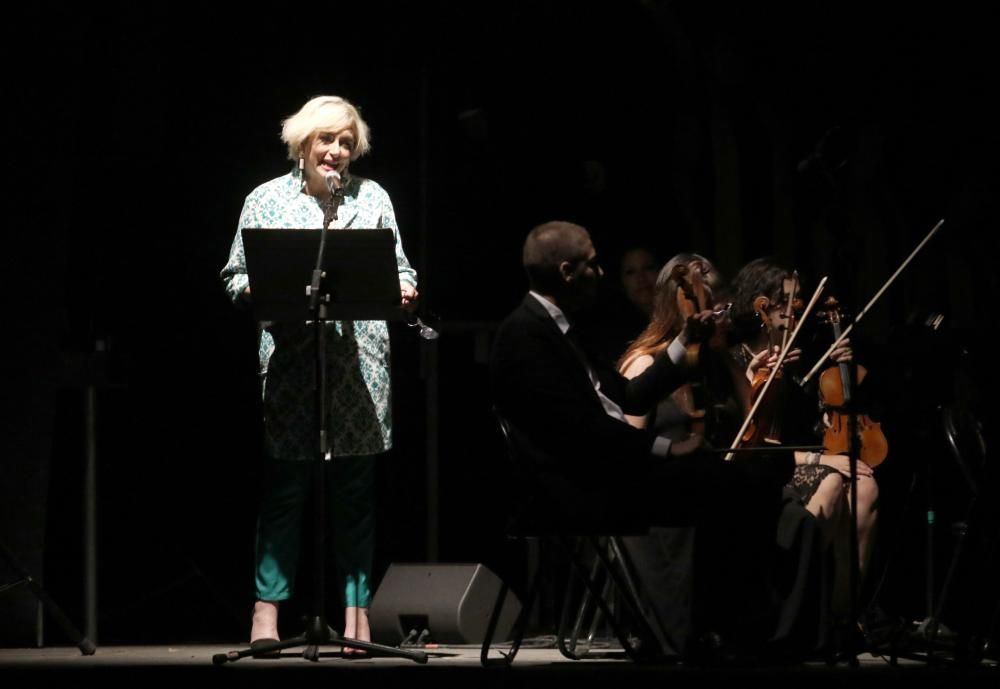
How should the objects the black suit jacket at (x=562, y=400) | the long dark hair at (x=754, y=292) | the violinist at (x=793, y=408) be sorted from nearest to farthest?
the black suit jacket at (x=562, y=400) → the violinist at (x=793, y=408) → the long dark hair at (x=754, y=292)

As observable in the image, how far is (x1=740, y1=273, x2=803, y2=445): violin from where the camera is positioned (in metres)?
4.49

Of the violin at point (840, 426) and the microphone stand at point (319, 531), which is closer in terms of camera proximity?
the microphone stand at point (319, 531)

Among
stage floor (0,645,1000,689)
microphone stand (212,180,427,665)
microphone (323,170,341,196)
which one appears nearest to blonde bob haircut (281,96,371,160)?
microphone (323,170,341,196)

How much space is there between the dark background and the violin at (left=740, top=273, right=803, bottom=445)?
549mm

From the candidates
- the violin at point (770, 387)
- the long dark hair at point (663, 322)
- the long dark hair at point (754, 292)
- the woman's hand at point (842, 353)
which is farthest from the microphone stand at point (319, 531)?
the woman's hand at point (842, 353)

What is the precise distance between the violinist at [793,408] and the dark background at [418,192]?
0.42m

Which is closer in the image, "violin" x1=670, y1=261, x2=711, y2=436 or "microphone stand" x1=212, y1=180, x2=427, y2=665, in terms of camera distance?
"violin" x1=670, y1=261, x2=711, y2=436

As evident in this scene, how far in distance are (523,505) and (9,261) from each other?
7.07 ft

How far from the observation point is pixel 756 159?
6.05 metres

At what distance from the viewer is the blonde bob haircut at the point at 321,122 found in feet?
14.8

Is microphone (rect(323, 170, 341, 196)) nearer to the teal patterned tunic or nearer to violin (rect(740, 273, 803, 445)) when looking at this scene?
the teal patterned tunic

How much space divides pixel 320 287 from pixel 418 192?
1875 millimetres

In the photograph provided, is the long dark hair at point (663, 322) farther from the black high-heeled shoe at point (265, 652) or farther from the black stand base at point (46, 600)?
the black stand base at point (46, 600)

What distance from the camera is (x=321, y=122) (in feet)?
14.8
